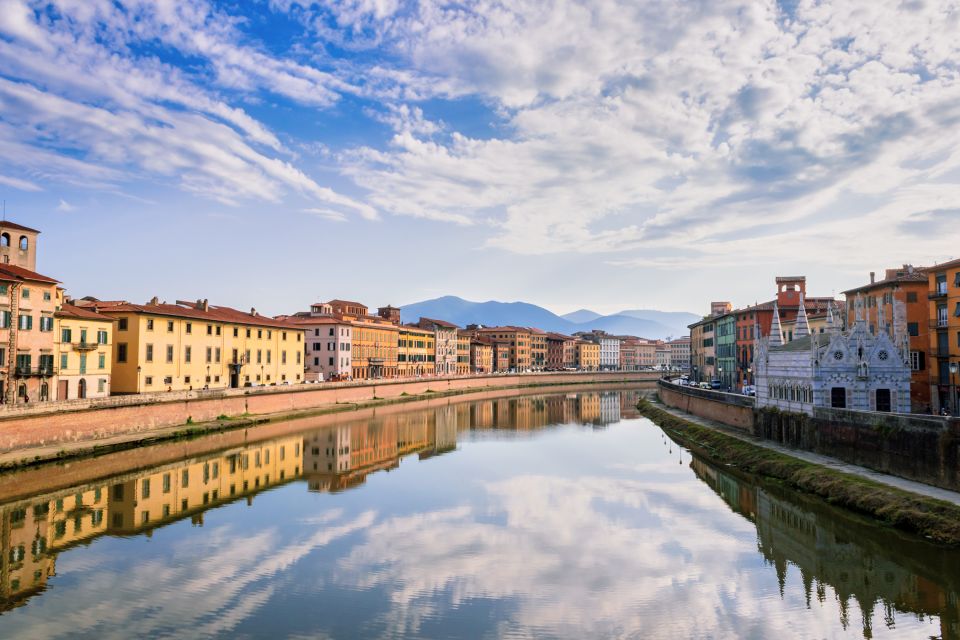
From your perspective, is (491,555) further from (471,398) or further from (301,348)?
(471,398)

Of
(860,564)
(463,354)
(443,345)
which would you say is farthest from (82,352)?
(463,354)

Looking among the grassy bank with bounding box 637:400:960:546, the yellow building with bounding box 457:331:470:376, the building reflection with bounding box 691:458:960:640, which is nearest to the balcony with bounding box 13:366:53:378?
the building reflection with bounding box 691:458:960:640

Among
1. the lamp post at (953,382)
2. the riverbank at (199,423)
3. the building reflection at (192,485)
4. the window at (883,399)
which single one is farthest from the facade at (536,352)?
the window at (883,399)

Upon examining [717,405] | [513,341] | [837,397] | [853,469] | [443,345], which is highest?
[513,341]

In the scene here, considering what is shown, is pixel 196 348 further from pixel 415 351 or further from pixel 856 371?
pixel 415 351

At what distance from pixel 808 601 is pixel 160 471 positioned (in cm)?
3603

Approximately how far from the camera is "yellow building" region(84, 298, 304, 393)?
59.1 m

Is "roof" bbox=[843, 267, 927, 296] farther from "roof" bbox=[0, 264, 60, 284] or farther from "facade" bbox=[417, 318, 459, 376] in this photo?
"facade" bbox=[417, 318, 459, 376]

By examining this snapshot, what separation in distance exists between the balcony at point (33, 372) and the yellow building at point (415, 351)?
237ft

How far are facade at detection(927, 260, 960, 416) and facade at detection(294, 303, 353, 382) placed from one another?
74332mm

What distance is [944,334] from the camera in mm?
44094

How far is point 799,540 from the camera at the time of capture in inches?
1080

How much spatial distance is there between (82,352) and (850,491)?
5475cm

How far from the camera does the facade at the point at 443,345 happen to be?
465ft
